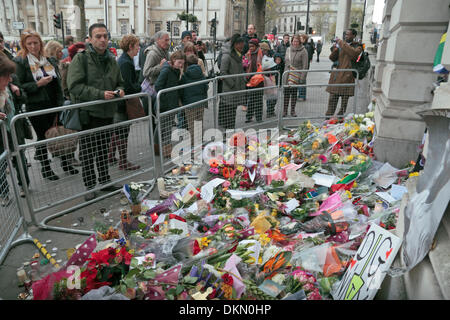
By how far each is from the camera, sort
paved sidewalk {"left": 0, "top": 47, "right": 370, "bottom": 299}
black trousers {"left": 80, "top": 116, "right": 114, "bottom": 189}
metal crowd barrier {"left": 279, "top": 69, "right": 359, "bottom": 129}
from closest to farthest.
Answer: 1. paved sidewalk {"left": 0, "top": 47, "right": 370, "bottom": 299}
2. black trousers {"left": 80, "top": 116, "right": 114, "bottom": 189}
3. metal crowd barrier {"left": 279, "top": 69, "right": 359, "bottom": 129}

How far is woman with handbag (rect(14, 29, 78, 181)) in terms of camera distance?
197 inches

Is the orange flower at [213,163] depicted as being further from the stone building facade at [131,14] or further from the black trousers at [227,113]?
the stone building facade at [131,14]

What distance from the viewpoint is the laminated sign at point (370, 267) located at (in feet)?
6.89

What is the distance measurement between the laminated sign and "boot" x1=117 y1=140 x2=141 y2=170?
3.34 metres

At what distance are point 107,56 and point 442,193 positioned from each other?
403 centimetres

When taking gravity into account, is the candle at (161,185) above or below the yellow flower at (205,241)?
below

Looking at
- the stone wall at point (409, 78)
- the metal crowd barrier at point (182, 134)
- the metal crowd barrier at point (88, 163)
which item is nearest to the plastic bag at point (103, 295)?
the metal crowd barrier at point (88, 163)

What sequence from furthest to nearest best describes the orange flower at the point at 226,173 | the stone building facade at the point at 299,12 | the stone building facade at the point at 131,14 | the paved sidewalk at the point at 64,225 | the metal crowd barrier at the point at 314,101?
the stone building facade at the point at 299,12 < the stone building facade at the point at 131,14 < the metal crowd barrier at the point at 314,101 < the orange flower at the point at 226,173 < the paved sidewalk at the point at 64,225

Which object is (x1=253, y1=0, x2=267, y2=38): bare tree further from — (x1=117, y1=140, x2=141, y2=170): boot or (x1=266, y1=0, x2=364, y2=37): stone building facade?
(x1=266, y1=0, x2=364, y2=37): stone building facade

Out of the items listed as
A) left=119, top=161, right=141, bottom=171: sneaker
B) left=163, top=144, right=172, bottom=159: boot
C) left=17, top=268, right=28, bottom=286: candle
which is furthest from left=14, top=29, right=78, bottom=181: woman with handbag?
left=17, top=268, right=28, bottom=286: candle

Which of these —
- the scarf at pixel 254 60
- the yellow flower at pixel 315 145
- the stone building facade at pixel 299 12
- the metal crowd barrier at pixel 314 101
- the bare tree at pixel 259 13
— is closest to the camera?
the yellow flower at pixel 315 145

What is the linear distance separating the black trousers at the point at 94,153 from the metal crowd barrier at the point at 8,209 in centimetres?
84
